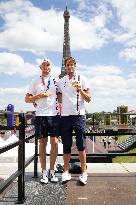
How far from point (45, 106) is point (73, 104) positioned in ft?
1.15

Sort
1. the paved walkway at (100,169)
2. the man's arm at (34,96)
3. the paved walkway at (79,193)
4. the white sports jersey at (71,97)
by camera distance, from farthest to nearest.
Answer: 1. the paved walkway at (100,169)
2. the white sports jersey at (71,97)
3. the man's arm at (34,96)
4. the paved walkway at (79,193)

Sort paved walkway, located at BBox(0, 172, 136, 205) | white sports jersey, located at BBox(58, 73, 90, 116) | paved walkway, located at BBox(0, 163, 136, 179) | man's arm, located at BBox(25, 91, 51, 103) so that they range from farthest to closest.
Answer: paved walkway, located at BBox(0, 163, 136, 179) < white sports jersey, located at BBox(58, 73, 90, 116) < man's arm, located at BBox(25, 91, 51, 103) < paved walkway, located at BBox(0, 172, 136, 205)

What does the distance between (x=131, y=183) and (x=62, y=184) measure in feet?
2.88

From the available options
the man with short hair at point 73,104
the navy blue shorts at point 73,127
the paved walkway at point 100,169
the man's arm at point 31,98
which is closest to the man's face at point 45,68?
the man with short hair at point 73,104

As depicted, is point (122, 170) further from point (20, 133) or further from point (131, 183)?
point (20, 133)

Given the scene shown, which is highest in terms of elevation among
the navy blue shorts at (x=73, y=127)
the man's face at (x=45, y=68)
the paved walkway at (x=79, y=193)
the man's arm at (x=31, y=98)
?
the man's face at (x=45, y=68)

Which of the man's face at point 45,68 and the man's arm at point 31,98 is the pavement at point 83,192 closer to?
the man's arm at point 31,98

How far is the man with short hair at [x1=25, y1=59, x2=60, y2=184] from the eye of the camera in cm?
452

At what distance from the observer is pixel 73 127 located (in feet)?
15.2

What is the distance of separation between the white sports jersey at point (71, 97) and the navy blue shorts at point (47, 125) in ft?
0.47

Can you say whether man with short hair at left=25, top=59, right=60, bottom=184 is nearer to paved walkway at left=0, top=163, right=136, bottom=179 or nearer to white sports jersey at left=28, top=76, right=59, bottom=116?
white sports jersey at left=28, top=76, right=59, bottom=116

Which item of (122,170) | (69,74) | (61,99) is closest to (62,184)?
(61,99)

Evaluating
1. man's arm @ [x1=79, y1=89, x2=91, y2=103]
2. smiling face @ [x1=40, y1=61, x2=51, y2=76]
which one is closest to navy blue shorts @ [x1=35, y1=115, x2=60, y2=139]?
man's arm @ [x1=79, y1=89, x2=91, y2=103]

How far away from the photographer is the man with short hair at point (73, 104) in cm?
457
